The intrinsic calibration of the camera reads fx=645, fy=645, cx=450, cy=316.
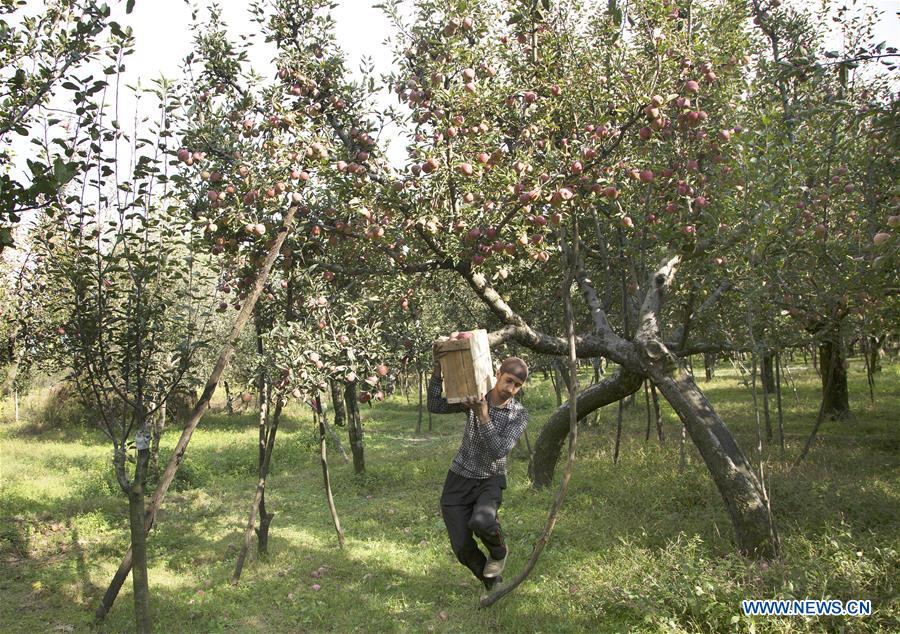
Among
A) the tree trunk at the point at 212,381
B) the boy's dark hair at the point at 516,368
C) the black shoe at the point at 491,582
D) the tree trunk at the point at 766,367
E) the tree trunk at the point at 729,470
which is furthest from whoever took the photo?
the tree trunk at the point at 766,367

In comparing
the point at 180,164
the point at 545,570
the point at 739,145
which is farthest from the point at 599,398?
the point at 180,164

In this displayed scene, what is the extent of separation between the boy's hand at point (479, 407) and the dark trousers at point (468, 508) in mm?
743

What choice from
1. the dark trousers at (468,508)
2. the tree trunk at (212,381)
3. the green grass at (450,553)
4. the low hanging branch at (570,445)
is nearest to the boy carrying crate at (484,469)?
the dark trousers at (468,508)

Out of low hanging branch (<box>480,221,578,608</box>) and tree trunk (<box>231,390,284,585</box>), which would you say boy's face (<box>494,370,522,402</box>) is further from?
tree trunk (<box>231,390,284,585</box>)

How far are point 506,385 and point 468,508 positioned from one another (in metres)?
1.17

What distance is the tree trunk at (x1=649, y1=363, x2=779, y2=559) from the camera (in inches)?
259

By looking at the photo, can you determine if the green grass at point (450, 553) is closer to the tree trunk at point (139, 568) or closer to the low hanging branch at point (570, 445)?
the tree trunk at point (139, 568)

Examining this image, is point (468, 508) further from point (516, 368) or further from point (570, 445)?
point (570, 445)

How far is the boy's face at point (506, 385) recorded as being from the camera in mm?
5238

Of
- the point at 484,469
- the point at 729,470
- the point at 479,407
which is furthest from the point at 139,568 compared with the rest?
the point at 729,470

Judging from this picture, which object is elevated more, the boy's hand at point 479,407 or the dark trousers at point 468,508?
the boy's hand at point 479,407

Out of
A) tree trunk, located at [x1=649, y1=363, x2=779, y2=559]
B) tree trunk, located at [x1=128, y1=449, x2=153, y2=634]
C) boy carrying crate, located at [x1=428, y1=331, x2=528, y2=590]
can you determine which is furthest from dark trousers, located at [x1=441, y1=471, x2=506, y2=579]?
tree trunk, located at [x1=649, y1=363, x2=779, y2=559]

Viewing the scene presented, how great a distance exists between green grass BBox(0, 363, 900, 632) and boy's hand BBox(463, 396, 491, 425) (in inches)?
74.4

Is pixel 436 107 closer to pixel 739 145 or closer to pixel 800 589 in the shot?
pixel 739 145
